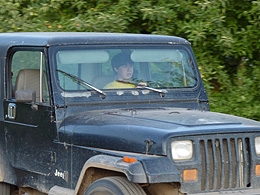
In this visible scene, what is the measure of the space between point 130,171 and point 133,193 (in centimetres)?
20

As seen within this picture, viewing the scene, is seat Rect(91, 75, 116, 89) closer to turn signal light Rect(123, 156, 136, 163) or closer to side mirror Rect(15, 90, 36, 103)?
side mirror Rect(15, 90, 36, 103)

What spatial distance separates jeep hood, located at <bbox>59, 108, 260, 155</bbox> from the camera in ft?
13.9

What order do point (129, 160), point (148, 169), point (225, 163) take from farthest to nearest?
point (225, 163)
point (129, 160)
point (148, 169)

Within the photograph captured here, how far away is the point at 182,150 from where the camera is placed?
4.19 m

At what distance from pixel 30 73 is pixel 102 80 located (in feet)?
2.31

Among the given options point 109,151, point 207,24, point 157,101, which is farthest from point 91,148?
point 207,24

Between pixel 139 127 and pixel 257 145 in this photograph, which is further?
pixel 257 145

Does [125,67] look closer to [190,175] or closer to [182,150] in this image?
[182,150]

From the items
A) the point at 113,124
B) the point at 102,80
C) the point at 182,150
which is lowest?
the point at 182,150

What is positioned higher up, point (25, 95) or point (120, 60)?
point (120, 60)

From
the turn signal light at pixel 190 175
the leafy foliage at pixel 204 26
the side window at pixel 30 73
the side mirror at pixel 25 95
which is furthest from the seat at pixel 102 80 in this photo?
the leafy foliage at pixel 204 26

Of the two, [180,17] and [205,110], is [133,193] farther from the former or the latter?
[180,17]

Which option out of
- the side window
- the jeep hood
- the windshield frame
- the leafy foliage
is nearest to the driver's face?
the windshield frame

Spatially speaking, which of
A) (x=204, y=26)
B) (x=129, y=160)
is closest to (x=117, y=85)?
(x=129, y=160)
